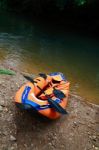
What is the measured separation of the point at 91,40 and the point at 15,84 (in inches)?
326

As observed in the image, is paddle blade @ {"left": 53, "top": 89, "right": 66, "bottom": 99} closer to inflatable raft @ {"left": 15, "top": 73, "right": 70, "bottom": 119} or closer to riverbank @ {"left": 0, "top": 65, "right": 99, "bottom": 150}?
inflatable raft @ {"left": 15, "top": 73, "right": 70, "bottom": 119}

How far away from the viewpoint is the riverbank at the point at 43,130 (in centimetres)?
488

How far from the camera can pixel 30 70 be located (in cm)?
859

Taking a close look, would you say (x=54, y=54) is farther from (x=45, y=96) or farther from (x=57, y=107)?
(x=57, y=107)

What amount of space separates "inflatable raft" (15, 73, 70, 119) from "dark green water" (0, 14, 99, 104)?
51.1 inches

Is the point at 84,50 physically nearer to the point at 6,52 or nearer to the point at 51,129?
the point at 6,52

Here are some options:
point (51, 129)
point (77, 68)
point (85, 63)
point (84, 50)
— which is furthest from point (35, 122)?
point (84, 50)

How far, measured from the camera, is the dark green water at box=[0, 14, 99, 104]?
859 cm

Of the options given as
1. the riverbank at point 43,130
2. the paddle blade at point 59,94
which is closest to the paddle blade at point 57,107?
the riverbank at point 43,130

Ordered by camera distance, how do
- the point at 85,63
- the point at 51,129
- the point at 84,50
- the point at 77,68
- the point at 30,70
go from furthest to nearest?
1. the point at 84,50
2. the point at 85,63
3. the point at 77,68
4. the point at 30,70
5. the point at 51,129

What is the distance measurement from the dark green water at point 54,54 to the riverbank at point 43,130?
171 cm

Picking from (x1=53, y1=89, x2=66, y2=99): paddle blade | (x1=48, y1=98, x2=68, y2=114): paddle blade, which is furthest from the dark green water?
(x1=48, y1=98, x2=68, y2=114): paddle blade

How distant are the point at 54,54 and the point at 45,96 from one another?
215 inches

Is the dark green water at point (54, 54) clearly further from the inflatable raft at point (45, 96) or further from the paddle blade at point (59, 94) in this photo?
the paddle blade at point (59, 94)
